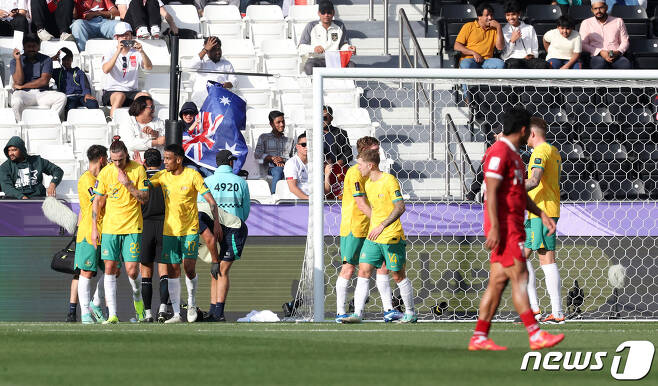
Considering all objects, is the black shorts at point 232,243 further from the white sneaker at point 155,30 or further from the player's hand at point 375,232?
the white sneaker at point 155,30

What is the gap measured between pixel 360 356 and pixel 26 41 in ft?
34.4

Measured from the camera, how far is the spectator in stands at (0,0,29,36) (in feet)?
58.2

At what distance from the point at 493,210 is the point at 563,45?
9315 millimetres

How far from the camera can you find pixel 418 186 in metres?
13.8

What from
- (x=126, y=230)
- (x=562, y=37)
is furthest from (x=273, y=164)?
(x=562, y=37)

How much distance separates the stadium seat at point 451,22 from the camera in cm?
1792

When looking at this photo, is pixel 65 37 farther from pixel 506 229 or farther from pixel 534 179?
pixel 506 229

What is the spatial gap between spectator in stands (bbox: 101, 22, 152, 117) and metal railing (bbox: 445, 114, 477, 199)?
4.71 m

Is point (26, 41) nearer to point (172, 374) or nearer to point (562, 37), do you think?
point (562, 37)

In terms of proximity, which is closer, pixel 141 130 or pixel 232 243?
pixel 232 243

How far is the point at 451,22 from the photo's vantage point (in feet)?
59.2

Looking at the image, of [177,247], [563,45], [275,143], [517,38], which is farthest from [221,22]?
[177,247]

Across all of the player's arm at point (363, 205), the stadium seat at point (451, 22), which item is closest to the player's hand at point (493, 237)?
the player's arm at point (363, 205)

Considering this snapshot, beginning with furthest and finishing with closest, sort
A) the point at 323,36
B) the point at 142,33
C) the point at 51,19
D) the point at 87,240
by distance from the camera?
the point at 51,19
the point at 142,33
the point at 323,36
the point at 87,240
